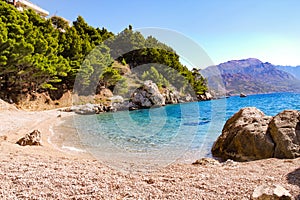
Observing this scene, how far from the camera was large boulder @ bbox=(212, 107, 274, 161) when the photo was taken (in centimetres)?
962

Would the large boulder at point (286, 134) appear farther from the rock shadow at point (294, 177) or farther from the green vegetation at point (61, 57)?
the green vegetation at point (61, 57)

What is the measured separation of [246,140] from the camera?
33.6 feet

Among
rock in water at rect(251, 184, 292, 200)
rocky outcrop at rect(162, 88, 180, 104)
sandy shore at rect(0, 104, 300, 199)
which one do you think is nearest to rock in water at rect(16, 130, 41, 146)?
sandy shore at rect(0, 104, 300, 199)

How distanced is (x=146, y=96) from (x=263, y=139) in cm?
3897

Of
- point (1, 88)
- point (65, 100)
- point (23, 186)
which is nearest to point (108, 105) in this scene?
point (65, 100)

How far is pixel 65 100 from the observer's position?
135 ft

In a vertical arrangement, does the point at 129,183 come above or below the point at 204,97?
below

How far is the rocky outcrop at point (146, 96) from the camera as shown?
46.8 meters

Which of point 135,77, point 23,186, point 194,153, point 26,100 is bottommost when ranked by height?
point 194,153

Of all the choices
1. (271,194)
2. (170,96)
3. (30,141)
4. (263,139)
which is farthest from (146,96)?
(271,194)

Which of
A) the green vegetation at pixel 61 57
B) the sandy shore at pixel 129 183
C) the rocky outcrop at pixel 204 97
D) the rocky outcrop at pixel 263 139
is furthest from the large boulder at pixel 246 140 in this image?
the rocky outcrop at pixel 204 97

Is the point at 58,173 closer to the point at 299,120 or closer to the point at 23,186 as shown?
the point at 23,186

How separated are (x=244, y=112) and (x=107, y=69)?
36.1 meters

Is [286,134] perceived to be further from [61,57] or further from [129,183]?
[61,57]
